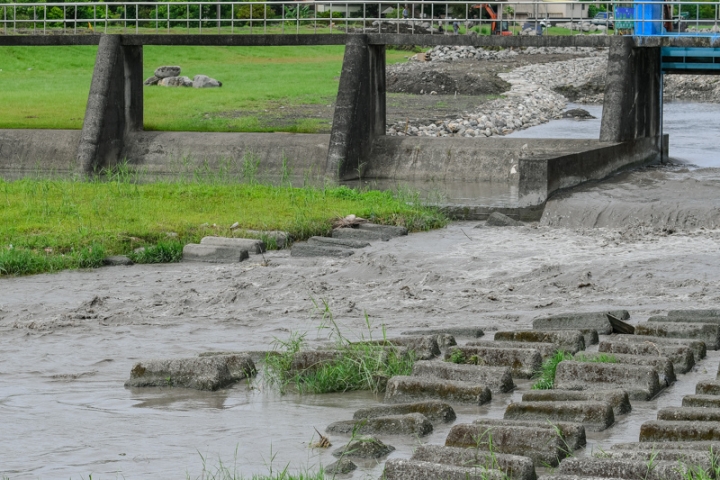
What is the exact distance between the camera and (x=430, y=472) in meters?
5.61

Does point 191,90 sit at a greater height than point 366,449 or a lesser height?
greater

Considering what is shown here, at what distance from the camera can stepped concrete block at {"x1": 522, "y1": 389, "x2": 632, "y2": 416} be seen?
7.27m

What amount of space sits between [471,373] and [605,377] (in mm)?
944

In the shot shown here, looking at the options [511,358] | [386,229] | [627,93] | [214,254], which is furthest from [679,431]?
[627,93]

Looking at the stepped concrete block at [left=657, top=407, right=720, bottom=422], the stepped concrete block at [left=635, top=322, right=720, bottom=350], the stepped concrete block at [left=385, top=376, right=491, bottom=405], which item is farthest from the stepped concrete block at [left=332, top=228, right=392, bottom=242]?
the stepped concrete block at [left=657, top=407, right=720, bottom=422]

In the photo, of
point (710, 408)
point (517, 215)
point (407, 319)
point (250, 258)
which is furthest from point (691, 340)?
point (517, 215)

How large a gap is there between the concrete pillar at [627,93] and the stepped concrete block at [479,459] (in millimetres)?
19648

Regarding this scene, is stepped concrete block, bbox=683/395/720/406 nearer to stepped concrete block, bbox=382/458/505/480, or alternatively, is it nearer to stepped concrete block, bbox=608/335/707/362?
stepped concrete block, bbox=608/335/707/362

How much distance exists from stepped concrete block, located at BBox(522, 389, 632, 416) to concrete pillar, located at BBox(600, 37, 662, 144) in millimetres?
18084

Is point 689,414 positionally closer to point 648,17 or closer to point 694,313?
point 694,313

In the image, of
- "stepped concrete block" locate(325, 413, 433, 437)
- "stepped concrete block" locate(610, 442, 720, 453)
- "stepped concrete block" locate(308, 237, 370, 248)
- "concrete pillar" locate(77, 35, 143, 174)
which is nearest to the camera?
"stepped concrete block" locate(610, 442, 720, 453)

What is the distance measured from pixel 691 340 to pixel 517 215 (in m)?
10.9

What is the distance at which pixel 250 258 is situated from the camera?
1576 cm

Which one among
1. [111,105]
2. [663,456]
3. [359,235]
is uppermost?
[111,105]
